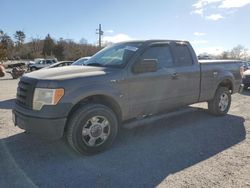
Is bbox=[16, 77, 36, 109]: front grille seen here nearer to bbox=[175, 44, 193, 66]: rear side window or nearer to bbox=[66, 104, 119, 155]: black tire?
bbox=[66, 104, 119, 155]: black tire

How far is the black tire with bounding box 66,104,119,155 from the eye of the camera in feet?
14.8

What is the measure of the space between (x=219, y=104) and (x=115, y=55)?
329cm

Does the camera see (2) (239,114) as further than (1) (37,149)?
Yes

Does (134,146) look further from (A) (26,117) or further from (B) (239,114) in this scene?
(B) (239,114)

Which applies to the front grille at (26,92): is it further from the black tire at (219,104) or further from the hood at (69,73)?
the black tire at (219,104)

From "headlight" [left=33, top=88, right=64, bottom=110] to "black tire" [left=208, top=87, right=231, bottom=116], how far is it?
172 inches

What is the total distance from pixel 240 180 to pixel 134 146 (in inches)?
75.2

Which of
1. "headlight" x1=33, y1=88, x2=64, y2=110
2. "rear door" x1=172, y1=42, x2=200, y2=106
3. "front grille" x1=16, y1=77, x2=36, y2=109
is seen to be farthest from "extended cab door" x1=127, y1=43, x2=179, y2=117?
"front grille" x1=16, y1=77, x2=36, y2=109

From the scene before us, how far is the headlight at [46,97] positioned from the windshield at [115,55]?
1363 millimetres

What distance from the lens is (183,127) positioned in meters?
6.41

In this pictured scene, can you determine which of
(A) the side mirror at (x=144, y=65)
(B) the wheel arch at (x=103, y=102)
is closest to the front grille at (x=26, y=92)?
(B) the wheel arch at (x=103, y=102)

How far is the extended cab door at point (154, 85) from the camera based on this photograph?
5281 millimetres

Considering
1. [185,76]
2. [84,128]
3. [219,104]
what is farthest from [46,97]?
[219,104]

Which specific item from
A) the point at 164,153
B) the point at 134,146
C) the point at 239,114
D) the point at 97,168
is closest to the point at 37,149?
the point at 97,168
